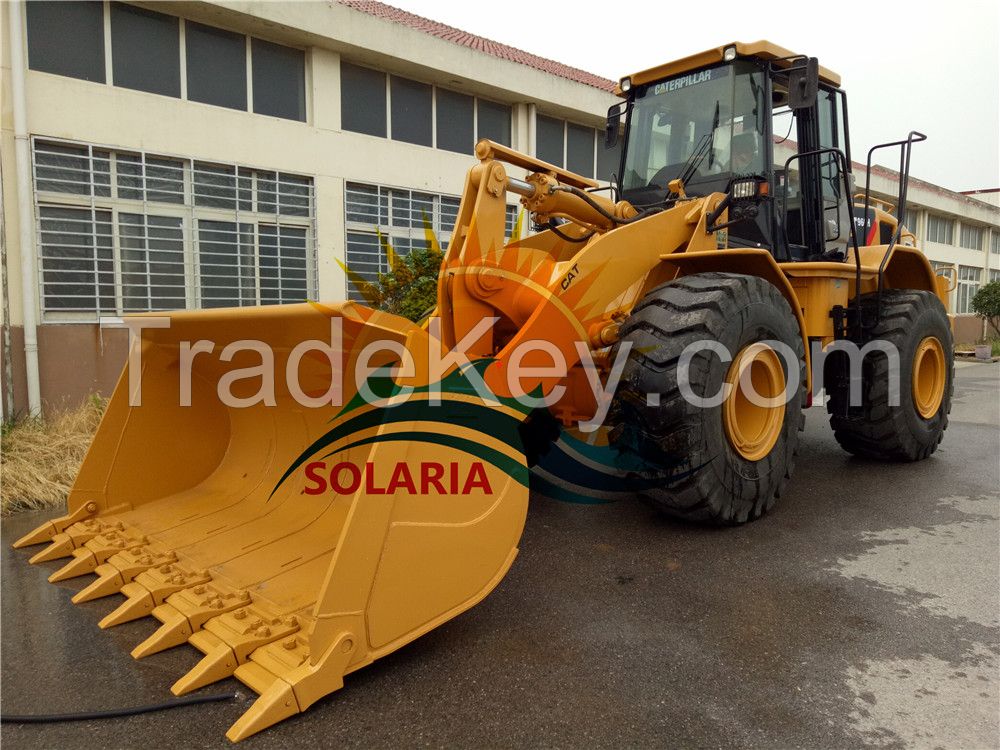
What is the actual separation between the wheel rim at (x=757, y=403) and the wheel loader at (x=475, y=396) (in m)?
0.01

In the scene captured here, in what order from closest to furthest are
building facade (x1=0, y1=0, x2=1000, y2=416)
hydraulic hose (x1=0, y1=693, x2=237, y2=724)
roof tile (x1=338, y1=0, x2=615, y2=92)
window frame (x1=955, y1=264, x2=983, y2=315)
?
1. hydraulic hose (x1=0, y1=693, x2=237, y2=724)
2. building facade (x1=0, y1=0, x2=1000, y2=416)
3. roof tile (x1=338, y1=0, x2=615, y2=92)
4. window frame (x1=955, y1=264, x2=983, y2=315)

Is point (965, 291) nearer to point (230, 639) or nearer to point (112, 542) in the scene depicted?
point (112, 542)

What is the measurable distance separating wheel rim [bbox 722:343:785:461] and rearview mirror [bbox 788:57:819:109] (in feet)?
4.92

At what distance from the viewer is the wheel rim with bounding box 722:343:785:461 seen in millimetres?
3783

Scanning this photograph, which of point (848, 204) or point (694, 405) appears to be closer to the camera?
point (694, 405)

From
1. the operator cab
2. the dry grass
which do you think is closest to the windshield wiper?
the operator cab

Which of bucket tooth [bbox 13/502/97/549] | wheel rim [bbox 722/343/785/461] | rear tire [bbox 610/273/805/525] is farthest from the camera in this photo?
wheel rim [bbox 722/343/785/461]

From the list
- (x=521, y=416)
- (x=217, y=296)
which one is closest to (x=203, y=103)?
(x=217, y=296)

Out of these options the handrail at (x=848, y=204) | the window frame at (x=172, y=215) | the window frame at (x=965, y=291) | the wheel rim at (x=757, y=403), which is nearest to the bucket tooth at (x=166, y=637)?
the wheel rim at (x=757, y=403)

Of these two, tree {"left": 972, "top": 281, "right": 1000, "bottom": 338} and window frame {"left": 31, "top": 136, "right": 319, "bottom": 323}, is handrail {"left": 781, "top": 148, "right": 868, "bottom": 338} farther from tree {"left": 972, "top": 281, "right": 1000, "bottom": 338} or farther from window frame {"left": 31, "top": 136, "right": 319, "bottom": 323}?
tree {"left": 972, "top": 281, "right": 1000, "bottom": 338}

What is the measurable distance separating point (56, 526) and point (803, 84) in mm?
4926

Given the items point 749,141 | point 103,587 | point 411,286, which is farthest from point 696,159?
point 103,587

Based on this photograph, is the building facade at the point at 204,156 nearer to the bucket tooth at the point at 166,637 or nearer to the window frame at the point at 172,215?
the window frame at the point at 172,215

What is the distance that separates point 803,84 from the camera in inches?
160
